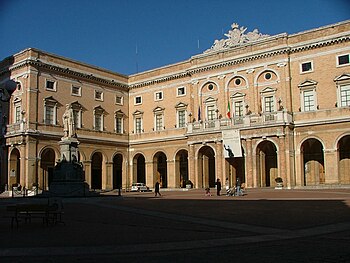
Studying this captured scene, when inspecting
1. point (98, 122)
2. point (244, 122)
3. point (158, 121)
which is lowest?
point (244, 122)

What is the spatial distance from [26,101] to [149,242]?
38.8 meters

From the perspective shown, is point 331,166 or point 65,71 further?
point 65,71

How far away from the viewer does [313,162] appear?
45469 millimetres

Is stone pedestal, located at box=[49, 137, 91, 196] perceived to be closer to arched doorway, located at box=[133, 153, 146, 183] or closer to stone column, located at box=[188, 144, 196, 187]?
stone column, located at box=[188, 144, 196, 187]

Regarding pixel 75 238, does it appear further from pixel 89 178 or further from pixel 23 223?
pixel 89 178

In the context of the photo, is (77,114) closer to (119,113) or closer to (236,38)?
(119,113)

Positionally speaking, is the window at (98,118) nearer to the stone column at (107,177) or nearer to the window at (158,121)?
the stone column at (107,177)

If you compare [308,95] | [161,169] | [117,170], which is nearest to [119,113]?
[117,170]

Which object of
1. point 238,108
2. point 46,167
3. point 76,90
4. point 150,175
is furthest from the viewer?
point 150,175

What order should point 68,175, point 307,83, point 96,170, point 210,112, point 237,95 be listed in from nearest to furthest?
point 68,175
point 307,83
point 237,95
point 210,112
point 96,170

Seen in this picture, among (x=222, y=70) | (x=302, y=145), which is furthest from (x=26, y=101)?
(x=302, y=145)

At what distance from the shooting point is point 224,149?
46.1 metres

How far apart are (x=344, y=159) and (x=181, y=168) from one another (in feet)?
72.1

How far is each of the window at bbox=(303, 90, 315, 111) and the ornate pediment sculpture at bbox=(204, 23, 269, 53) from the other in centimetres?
840
